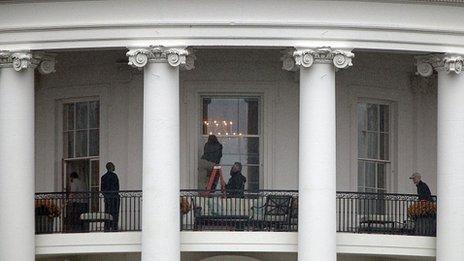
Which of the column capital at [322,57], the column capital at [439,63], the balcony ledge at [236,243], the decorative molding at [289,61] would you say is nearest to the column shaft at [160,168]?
the balcony ledge at [236,243]

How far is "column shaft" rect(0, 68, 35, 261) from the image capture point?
5756cm

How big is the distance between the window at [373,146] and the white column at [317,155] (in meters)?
5.24

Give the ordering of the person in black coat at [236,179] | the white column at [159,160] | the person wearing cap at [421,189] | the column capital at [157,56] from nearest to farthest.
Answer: the column capital at [157,56] → the white column at [159,160] → the person wearing cap at [421,189] → the person in black coat at [236,179]

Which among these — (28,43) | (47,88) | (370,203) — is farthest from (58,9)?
(370,203)

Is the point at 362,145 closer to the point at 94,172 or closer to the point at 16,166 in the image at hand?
the point at 94,172

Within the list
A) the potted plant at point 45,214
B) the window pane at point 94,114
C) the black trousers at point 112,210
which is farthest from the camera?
the window pane at point 94,114

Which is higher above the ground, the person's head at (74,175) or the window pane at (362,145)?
the window pane at (362,145)

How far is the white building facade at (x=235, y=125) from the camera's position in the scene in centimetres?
5688

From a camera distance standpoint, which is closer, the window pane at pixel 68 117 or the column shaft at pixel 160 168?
the column shaft at pixel 160 168

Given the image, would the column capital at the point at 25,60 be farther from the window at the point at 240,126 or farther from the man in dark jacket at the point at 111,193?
the window at the point at 240,126

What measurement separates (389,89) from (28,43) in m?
9.88

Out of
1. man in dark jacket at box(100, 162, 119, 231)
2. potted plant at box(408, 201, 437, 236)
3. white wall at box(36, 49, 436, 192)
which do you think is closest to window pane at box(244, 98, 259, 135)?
white wall at box(36, 49, 436, 192)

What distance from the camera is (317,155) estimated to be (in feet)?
187

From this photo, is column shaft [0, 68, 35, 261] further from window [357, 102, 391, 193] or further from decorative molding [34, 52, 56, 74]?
window [357, 102, 391, 193]
